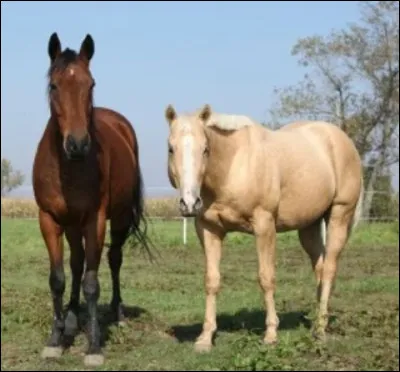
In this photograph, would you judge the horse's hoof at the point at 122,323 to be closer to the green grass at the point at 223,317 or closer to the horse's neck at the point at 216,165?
the green grass at the point at 223,317

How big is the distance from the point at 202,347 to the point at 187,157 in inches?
59.5

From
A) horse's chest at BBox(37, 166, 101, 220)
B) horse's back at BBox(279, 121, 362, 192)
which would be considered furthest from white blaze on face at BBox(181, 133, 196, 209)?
horse's back at BBox(279, 121, 362, 192)

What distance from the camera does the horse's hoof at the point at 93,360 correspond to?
17.6 feet

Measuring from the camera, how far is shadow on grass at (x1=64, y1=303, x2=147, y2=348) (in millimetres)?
6308

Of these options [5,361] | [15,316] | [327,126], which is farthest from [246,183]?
[15,316]

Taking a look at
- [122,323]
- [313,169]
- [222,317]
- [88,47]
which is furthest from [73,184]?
[222,317]

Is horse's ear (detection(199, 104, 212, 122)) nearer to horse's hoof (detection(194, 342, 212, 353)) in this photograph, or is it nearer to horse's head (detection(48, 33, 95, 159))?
horse's head (detection(48, 33, 95, 159))

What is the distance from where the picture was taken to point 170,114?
5.62 metres

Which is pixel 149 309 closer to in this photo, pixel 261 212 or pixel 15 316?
pixel 15 316

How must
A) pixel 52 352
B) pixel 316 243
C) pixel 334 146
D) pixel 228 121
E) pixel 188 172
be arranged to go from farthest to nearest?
pixel 316 243 < pixel 334 146 < pixel 228 121 < pixel 52 352 < pixel 188 172

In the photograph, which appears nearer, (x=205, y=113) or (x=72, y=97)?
(x=72, y=97)

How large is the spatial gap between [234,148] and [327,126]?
1.71m

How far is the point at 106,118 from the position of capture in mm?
7734

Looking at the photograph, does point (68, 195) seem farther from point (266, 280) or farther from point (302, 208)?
point (302, 208)
